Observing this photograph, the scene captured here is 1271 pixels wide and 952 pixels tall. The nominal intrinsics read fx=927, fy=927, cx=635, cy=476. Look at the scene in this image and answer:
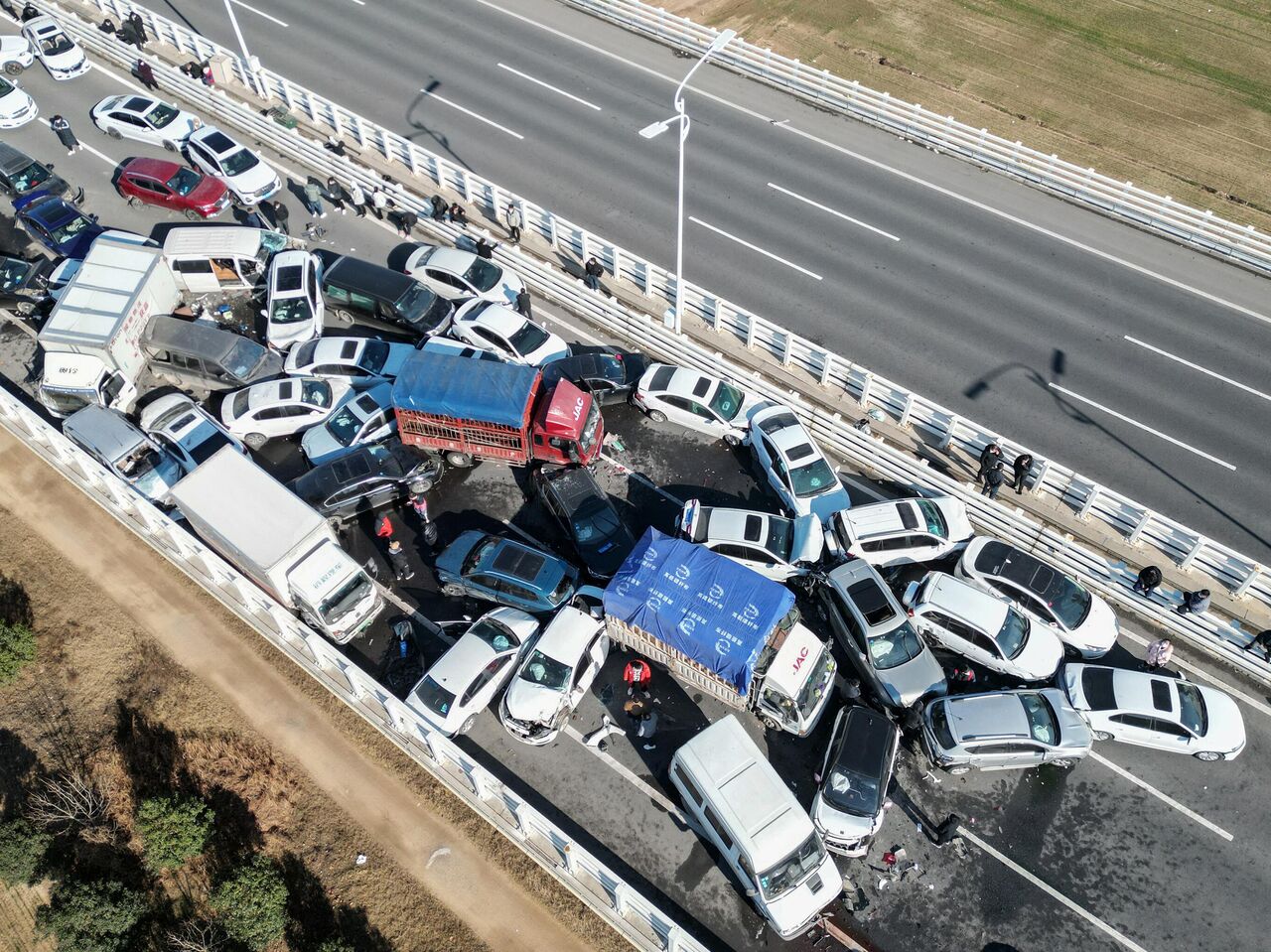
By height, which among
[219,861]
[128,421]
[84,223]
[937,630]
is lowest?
[219,861]

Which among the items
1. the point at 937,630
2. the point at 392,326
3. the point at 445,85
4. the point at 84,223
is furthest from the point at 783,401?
the point at 84,223

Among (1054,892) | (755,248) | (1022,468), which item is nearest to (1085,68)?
(755,248)

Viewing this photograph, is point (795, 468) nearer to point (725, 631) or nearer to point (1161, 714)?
point (725, 631)

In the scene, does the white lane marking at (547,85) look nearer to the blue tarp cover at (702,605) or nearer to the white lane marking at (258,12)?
the white lane marking at (258,12)

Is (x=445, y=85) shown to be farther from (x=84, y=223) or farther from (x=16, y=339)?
(x=16, y=339)

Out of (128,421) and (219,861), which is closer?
(219,861)
